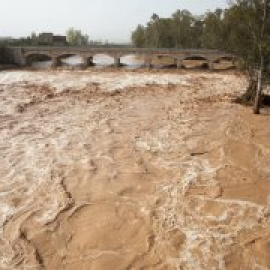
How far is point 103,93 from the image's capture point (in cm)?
3428

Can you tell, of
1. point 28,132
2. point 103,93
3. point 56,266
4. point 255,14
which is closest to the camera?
point 56,266

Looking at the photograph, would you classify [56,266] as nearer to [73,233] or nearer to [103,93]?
[73,233]

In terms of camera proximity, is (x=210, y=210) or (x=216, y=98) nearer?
(x=210, y=210)

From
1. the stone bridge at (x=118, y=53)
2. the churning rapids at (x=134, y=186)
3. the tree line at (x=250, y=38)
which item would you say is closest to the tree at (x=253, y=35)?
the tree line at (x=250, y=38)

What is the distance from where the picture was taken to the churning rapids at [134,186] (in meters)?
11.0

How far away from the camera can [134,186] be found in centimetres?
1502

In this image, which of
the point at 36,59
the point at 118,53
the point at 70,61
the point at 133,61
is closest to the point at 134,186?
the point at 118,53

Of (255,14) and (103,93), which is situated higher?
(255,14)

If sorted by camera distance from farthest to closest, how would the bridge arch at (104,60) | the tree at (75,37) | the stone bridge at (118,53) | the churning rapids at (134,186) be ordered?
the tree at (75,37), the bridge arch at (104,60), the stone bridge at (118,53), the churning rapids at (134,186)

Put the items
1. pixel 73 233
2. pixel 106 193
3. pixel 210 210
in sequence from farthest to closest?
pixel 106 193 < pixel 210 210 < pixel 73 233

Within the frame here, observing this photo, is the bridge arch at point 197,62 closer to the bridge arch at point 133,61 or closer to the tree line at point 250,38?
the bridge arch at point 133,61

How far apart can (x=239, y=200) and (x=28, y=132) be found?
12.6 meters

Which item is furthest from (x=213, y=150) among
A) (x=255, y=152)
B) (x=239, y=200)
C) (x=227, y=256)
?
(x=227, y=256)

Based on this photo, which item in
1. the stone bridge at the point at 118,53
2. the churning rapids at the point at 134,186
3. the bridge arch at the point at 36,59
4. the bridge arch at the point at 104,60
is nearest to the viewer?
the churning rapids at the point at 134,186
